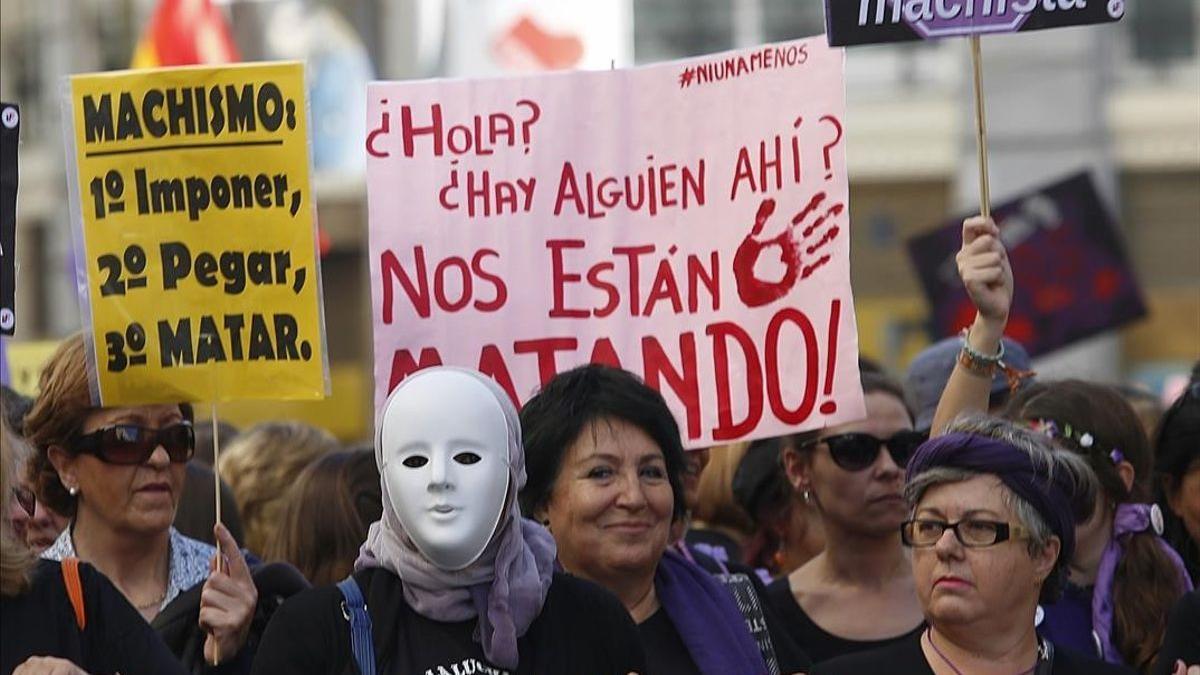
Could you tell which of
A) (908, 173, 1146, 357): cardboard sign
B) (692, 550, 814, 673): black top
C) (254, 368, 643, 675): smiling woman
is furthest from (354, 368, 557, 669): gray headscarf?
(908, 173, 1146, 357): cardboard sign

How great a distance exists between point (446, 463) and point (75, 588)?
65 centimetres

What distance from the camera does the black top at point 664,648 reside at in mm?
4945

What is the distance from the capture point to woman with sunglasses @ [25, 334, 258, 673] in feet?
17.5

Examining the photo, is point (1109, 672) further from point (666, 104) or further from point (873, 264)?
point (873, 264)

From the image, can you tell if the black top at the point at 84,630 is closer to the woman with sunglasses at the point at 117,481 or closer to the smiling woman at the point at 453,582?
the smiling woman at the point at 453,582

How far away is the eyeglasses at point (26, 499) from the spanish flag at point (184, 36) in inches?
696

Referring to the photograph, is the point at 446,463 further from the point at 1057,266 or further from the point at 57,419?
the point at 1057,266

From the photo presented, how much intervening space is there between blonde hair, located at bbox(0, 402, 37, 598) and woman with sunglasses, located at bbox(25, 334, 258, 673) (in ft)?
A: 3.40

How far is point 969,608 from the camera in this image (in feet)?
14.5

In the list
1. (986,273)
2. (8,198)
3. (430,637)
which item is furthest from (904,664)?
(8,198)

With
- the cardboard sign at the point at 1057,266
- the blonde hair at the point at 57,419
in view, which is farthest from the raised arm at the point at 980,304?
the cardboard sign at the point at 1057,266

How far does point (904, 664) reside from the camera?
4.39 m

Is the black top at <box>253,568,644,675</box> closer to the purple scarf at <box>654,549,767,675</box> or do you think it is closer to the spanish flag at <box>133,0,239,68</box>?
the purple scarf at <box>654,549,767,675</box>

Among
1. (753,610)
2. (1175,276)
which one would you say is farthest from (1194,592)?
(1175,276)
